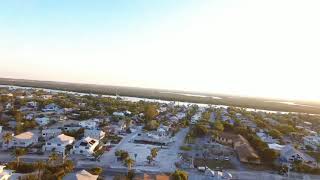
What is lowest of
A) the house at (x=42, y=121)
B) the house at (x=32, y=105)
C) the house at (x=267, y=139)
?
the house at (x=42, y=121)

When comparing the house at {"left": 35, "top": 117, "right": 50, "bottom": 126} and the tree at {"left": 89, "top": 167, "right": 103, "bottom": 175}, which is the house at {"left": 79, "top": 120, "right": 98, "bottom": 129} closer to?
the house at {"left": 35, "top": 117, "right": 50, "bottom": 126}

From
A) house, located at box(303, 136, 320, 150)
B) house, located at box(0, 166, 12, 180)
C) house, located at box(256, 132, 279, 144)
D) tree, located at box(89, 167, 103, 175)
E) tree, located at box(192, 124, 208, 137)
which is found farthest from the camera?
tree, located at box(192, 124, 208, 137)

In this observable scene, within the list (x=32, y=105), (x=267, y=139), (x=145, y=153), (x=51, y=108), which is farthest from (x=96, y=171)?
(x=32, y=105)

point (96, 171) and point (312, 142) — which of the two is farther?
point (312, 142)

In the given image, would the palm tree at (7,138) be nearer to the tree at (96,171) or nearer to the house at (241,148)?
the tree at (96,171)

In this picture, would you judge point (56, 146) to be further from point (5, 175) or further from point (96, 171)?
point (5, 175)

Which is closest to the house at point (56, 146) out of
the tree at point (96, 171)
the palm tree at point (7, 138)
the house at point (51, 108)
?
the palm tree at point (7, 138)

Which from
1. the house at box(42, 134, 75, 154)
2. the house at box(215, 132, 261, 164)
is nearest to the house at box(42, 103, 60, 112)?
the house at box(42, 134, 75, 154)

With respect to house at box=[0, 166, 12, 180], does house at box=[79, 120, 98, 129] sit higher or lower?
higher

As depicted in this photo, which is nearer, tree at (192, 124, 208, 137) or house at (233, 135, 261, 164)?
house at (233, 135, 261, 164)

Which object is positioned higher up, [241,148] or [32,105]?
[32,105]

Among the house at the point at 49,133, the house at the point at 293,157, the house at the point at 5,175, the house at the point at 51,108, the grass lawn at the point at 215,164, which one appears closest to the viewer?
the house at the point at 5,175
